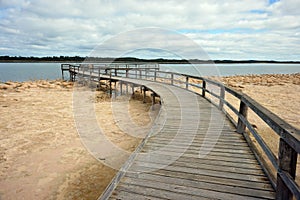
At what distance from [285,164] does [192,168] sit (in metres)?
1.23

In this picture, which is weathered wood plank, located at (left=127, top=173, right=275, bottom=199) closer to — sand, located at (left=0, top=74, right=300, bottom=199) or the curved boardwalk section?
the curved boardwalk section

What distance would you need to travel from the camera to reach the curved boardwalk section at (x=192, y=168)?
2447mm

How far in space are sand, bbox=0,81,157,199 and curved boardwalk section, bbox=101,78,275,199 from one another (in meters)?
1.32

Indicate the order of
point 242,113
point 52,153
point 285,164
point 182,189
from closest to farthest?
point 285,164, point 182,189, point 242,113, point 52,153

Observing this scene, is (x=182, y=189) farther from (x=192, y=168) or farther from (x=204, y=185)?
(x=192, y=168)

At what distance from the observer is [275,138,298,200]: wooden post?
2.01 metres

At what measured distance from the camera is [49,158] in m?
5.28

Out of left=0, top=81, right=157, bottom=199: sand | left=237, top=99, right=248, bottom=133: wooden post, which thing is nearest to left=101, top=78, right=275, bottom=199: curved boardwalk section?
left=237, top=99, right=248, bottom=133: wooden post

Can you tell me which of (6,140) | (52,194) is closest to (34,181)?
(52,194)

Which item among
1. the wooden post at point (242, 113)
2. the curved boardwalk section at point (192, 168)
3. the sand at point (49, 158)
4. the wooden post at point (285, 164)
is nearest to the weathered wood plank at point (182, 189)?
the curved boardwalk section at point (192, 168)

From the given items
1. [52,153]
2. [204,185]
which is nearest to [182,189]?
Result: [204,185]

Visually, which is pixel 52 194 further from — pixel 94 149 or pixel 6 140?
pixel 6 140

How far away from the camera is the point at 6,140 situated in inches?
250

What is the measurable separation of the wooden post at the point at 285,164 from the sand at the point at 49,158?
112 inches
